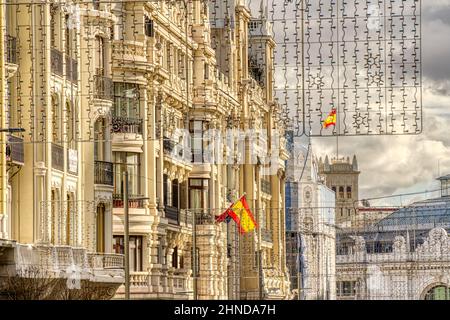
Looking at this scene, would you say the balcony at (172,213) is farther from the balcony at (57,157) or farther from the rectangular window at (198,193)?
the balcony at (57,157)

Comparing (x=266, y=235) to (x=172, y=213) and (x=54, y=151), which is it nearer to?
(x=172, y=213)

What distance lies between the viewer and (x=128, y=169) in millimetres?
66062

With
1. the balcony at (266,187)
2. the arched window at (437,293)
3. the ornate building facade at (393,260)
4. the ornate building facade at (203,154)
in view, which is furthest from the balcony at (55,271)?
Answer: the balcony at (266,187)

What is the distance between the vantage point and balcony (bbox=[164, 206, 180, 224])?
6975 cm

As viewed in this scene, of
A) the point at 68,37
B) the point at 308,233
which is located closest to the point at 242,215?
the point at 68,37

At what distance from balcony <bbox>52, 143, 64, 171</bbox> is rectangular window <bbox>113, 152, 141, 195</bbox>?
21.0ft

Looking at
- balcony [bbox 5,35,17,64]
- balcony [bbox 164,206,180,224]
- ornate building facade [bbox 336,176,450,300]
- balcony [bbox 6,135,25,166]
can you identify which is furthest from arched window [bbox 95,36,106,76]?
ornate building facade [bbox 336,176,450,300]

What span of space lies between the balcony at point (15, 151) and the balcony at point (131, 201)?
8.92 metres

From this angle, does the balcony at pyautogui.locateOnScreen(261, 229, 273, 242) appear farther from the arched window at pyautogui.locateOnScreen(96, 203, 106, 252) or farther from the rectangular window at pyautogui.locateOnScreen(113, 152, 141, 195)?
the arched window at pyautogui.locateOnScreen(96, 203, 106, 252)

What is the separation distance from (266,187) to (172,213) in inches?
832
